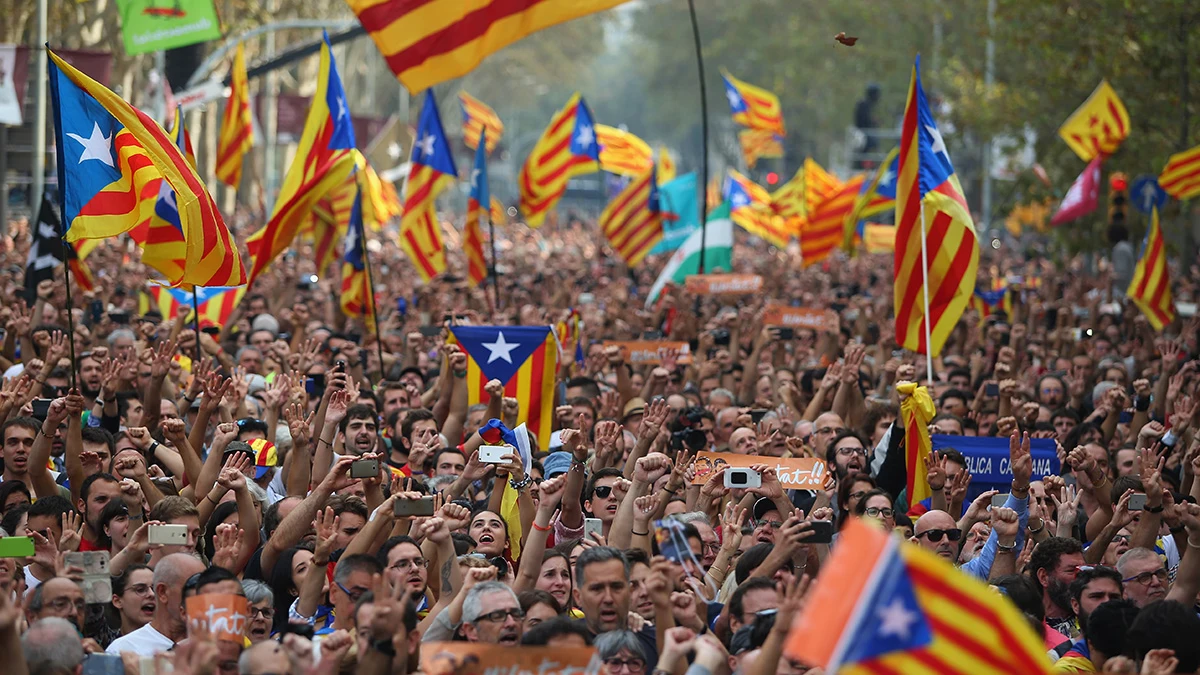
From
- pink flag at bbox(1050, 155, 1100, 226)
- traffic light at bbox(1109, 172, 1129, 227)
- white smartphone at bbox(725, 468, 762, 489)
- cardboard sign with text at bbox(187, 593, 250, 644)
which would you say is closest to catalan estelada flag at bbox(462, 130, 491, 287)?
pink flag at bbox(1050, 155, 1100, 226)

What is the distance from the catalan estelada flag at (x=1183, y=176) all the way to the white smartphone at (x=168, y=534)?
13824 mm

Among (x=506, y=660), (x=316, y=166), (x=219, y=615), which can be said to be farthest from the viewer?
(x=316, y=166)

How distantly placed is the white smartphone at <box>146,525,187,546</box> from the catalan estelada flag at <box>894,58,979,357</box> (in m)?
6.17

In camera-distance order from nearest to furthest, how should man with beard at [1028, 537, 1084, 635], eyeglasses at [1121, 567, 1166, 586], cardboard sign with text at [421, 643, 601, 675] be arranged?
cardboard sign with text at [421, 643, 601, 675] → eyeglasses at [1121, 567, 1166, 586] → man with beard at [1028, 537, 1084, 635]

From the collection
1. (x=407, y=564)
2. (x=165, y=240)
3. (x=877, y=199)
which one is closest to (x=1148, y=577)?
(x=407, y=564)

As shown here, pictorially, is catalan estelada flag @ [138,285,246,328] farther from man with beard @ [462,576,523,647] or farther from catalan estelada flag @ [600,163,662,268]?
man with beard @ [462,576,523,647]

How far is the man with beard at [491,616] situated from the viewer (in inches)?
229

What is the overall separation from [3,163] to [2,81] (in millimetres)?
3579

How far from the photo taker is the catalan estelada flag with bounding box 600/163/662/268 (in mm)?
21750

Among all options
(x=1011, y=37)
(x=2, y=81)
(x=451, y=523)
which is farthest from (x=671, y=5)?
(x=451, y=523)

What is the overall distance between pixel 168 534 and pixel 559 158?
1655 centimetres

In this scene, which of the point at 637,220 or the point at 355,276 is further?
the point at 637,220

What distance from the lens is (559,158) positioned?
2259 centimetres

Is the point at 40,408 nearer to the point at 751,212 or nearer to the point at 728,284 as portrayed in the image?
the point at 728,284
